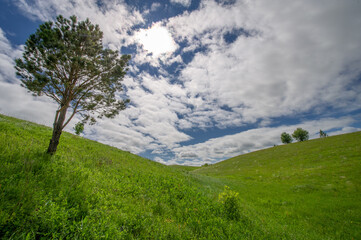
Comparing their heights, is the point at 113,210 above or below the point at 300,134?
below

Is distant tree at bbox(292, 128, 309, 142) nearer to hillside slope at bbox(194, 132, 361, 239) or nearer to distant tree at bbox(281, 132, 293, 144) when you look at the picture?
distant tree at bbox(281, 132, 293, 144)

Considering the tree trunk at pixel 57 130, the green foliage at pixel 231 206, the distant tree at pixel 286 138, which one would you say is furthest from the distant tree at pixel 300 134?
the tree trunk at pixel 57 130

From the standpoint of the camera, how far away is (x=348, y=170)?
2592 cm

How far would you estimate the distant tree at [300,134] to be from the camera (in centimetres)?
8281

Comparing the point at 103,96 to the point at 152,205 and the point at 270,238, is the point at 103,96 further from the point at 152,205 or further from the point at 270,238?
the point at 270,238

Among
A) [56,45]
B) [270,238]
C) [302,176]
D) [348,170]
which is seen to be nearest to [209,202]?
[270,238]

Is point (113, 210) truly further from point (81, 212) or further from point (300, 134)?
point (300, 134)

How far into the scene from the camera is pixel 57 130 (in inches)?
394

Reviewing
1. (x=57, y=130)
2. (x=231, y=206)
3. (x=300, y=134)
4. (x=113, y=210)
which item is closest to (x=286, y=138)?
(x=300, y=134)

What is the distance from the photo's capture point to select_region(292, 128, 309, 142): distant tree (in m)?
82.8

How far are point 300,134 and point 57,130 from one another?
108 meters

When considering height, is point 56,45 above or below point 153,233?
above

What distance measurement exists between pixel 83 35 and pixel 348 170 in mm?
43335

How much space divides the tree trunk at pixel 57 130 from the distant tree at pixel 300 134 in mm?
107540
